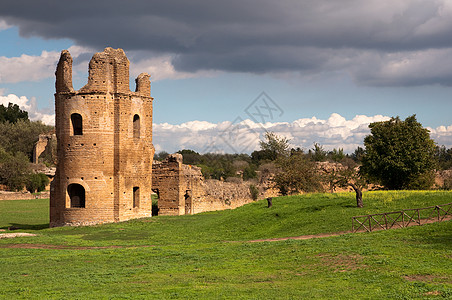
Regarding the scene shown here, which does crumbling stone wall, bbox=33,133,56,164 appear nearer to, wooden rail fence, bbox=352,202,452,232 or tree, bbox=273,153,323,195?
tree, bbox=273,153,323,195

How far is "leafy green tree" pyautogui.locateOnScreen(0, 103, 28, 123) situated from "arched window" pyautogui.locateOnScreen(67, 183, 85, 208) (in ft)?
287

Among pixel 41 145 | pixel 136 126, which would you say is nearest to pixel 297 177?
pixel 136 126

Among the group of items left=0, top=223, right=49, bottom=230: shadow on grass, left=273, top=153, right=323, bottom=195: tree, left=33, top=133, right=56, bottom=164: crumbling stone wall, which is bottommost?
left=0, top=223, right=49, bottom=230: shadow on grass

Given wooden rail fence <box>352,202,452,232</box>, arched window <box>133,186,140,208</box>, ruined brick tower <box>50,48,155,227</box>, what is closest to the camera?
wooden rail fence <box>352,202,452,232</box>

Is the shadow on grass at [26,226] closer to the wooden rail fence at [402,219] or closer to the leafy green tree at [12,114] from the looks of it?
the wooden rail fence at [402,219]

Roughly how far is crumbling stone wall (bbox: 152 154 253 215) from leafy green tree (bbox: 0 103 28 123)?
82.1m

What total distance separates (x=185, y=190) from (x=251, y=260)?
2409cm

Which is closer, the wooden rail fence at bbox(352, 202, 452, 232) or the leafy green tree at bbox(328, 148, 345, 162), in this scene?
the wooden rail fence at bbox(352, 202, 452, 232)

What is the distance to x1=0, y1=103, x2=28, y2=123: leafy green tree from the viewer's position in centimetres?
12016

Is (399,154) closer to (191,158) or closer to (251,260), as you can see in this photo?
(251,260)

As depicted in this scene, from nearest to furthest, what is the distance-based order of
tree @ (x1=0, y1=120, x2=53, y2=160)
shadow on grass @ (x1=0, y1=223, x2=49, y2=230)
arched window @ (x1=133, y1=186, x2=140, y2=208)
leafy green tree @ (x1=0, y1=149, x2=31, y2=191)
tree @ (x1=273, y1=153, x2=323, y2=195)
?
shadow on grass @ (x1=0, y1=223, x2=49, y2=230) < arched window @ (x1=133, y1=186, x2=140, y2=208) < tree @ (x1=273, y1=153, x2=323, y2=195) < leafy green tree @ (x1=0, y1=149, x2=31, y2=191) < tree @ (x1=0, y1=120, x2=53, y2=160)

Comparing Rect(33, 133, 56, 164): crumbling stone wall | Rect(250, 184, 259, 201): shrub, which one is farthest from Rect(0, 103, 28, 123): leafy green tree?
Rect(250, 184, 259, 201): shrub

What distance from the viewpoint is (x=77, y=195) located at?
125ft

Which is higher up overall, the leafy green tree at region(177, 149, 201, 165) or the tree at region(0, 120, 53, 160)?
the tree at region(0, 120, 53, 160)
